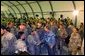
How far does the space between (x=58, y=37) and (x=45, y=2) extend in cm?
706

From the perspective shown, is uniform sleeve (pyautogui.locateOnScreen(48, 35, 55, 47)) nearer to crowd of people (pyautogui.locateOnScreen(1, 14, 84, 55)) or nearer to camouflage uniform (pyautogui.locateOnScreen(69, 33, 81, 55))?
crowd of people (pyautogui.locateOnScreen(1, 14, 84, 55))

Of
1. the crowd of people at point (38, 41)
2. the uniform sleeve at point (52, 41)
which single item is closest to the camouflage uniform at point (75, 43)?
the crowd of people at point (38, 41)

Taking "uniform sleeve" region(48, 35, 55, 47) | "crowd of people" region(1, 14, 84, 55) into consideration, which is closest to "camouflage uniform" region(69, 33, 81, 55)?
"crowd of people" region(1, 14, 84, 55)

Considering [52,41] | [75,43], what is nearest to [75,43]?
[75,43]

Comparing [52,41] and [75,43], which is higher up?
[52,41]

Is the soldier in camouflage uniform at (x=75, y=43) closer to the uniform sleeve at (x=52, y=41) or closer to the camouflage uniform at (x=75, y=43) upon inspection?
the camouflage uniform at (x=75, y=43)

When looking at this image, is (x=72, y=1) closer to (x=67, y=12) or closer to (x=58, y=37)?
(x=67, y=12)

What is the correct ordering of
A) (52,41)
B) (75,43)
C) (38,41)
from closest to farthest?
1. (38,41)
2. (52,41)
3. (75,43)

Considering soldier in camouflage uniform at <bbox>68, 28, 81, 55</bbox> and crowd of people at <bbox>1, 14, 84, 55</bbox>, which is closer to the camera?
crowd of people at <bbox>1, 14, 84, 55</bbox>

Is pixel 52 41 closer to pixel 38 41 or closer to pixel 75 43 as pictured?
pixel 38 41

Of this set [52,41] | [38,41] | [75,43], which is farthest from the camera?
[75,43]

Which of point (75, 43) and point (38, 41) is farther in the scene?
point (75, 43)

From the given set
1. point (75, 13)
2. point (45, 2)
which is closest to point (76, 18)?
point (75, 13)

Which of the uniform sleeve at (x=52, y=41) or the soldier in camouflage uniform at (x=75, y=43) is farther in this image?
the soldier in camouflage uniform at (x=75, y=43)
